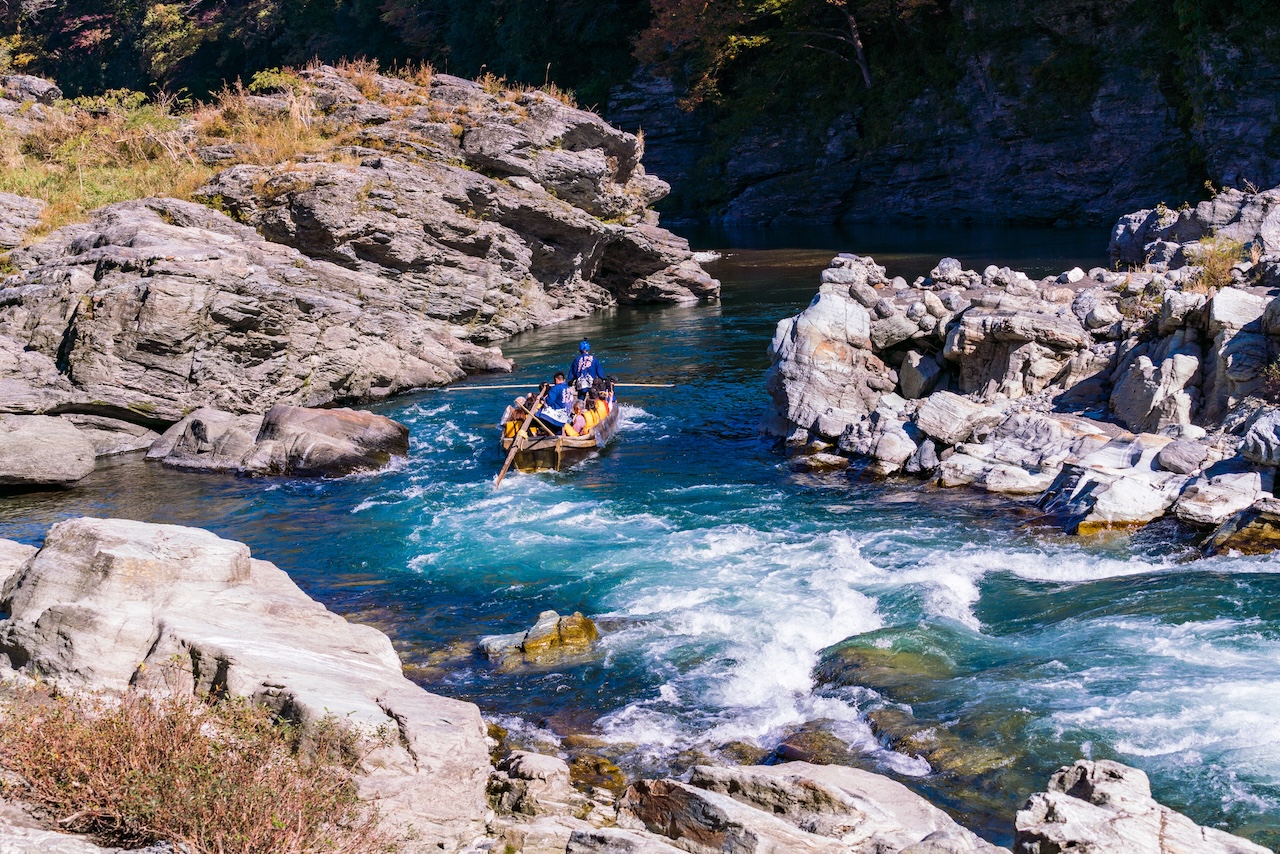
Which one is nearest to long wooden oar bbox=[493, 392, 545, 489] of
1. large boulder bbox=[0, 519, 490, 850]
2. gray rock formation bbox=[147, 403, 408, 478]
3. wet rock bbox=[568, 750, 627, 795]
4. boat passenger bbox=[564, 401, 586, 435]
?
boat passenger bbox=[564, 401, 586, 435]

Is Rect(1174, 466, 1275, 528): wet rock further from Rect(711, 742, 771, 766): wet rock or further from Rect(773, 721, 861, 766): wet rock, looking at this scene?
Rect(711, 742, 771, 766): wet rock

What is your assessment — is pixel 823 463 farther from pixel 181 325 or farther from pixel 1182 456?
pixel 181 325

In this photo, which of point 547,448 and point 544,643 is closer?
point 544,643

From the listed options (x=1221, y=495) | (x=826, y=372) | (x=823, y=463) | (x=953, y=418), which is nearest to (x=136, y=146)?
(x=826, y=372)

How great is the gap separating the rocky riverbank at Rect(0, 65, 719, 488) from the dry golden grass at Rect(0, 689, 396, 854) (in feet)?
38.2

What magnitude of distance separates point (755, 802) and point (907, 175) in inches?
1728

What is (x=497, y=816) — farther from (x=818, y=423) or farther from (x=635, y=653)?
(x=818, y=423)

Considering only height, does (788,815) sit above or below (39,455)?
above

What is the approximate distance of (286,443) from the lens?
54.0 feet

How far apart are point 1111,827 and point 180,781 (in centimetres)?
448

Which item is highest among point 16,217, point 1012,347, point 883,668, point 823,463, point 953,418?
point 16,217

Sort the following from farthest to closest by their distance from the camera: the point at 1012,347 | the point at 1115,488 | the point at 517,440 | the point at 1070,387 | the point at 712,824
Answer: the point at 517,440 < the point at 1012,347 < the point at 1070,387 < the point at 1115,488 < the point at 712,824

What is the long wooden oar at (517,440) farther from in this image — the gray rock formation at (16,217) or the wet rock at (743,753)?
the gray rock formation at (16,217)

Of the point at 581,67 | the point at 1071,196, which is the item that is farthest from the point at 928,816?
the point at 581,67
